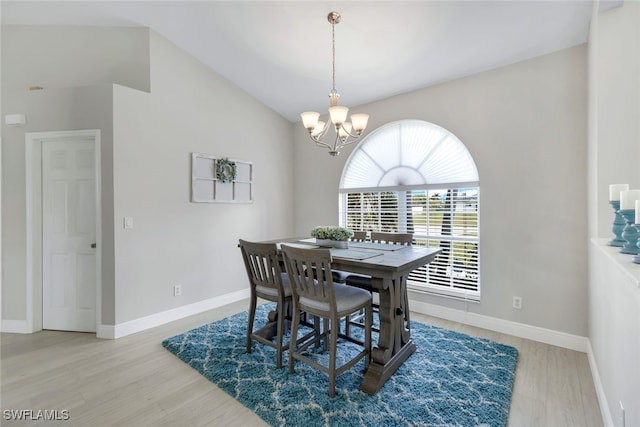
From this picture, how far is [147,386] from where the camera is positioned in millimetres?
2174

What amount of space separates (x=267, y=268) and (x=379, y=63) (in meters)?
2.37

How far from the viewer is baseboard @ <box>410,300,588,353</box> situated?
267 cm

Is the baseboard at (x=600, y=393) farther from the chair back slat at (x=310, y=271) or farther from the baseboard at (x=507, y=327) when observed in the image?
the chair back slat at (x=310, y=271)

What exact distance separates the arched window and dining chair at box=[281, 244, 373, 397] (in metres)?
1.51

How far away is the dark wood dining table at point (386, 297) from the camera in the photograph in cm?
209

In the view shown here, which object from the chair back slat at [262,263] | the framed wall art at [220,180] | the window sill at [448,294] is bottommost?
the window sill at [448,294]

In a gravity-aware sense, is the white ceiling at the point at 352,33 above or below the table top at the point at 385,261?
above

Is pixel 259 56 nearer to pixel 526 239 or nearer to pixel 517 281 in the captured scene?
pixel 526 239

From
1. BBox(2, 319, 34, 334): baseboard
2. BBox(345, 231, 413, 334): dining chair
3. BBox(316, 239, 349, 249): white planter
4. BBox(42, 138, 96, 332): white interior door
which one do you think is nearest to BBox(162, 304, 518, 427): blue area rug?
BBox(345, 231, 413, 334): dining chair

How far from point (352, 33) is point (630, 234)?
2.49m

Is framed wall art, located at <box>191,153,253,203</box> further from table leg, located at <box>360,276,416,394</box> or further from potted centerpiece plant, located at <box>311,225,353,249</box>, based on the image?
table leg, located at <box>360,276,416,394</box>

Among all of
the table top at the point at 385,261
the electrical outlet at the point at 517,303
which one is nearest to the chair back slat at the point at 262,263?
the table top at the point at 385,261

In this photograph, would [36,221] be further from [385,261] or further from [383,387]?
[383,387]

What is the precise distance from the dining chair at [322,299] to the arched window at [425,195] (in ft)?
4.96
